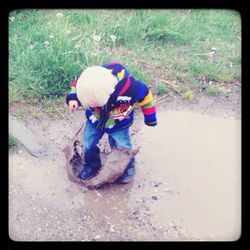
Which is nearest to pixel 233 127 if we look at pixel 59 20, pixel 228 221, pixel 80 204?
pixel 228 221

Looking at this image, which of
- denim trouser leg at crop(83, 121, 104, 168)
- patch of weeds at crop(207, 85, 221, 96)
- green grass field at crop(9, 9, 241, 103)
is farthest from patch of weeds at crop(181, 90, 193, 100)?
denim trouser leg at crop(83, 121, 104, 168)

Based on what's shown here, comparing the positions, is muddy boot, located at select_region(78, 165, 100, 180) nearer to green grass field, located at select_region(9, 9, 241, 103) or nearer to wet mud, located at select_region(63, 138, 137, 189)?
wet mud, located at select_region(63, 138, 137, 189)

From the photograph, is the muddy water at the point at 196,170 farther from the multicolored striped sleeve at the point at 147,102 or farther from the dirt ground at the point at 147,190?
the multicolored striped sleeve at the point at 147,102

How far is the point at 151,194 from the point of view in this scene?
1.86 metres

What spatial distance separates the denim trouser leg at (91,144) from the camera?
1.81 meters

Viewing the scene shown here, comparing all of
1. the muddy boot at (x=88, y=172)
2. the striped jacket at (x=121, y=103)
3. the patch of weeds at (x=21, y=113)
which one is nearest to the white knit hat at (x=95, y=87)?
the striped jacket at (x=121, y=103)

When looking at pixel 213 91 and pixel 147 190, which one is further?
pixel 213 91

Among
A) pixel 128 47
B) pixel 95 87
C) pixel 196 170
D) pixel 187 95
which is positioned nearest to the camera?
pixel 95 87

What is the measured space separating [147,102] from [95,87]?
0.84 feet

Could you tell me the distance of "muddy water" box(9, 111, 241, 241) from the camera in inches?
68.5

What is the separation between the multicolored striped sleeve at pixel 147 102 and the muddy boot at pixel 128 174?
9.8 inches

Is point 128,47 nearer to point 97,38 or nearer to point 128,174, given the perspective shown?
point 97,38

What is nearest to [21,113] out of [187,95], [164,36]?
[187,95]
